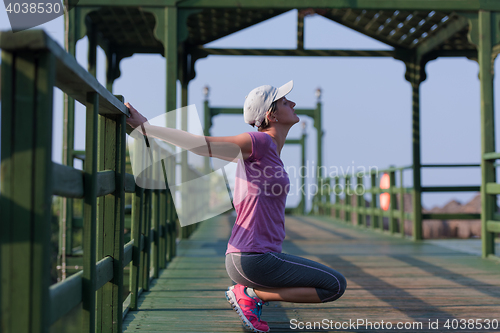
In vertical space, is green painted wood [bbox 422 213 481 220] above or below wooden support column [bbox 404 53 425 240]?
below

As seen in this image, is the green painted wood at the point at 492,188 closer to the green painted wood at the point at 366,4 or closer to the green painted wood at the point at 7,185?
the green painted wood at the point at 366,4

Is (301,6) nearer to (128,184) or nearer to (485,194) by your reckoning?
(485,194)

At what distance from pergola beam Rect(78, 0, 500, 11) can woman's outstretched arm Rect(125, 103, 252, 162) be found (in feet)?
11.7

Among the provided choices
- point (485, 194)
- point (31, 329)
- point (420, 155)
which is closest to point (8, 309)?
point (31, 329)

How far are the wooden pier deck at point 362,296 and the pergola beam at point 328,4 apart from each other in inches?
106

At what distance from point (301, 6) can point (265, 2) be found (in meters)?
0.39

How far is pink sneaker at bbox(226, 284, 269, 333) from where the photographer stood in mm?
2279

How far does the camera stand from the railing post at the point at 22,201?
119 centimetres

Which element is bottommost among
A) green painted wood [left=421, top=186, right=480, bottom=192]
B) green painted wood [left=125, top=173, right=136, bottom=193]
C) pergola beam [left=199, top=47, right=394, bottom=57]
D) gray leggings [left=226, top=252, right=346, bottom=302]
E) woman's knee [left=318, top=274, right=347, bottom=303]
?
woman's knee [left=318, top=274, right=347, bottom=303]

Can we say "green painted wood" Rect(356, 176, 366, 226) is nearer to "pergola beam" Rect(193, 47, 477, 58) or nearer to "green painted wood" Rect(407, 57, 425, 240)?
"green painted wood" Rect(407, 57, 425, 240)

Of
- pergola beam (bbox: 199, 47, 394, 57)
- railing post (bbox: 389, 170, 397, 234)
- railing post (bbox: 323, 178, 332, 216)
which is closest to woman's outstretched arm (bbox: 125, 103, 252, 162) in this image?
pergola beam (bbox: 199, 47, 394, 57)

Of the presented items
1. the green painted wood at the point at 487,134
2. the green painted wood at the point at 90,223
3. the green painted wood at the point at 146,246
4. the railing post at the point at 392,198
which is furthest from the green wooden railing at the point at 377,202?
the green painted wood at the point at 90,223

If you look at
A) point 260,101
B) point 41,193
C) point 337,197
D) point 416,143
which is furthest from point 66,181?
point 337,197

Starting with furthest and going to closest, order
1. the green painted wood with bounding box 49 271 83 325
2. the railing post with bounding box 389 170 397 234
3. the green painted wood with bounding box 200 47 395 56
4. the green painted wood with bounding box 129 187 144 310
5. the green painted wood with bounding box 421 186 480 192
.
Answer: the railing post with bounding box 389 170 397 234 → the green painted wood with bounding box 200 47 395 56 → the green painted wood with bounding box 421 186 480 192 → the green painted wood with bounding box 129 187 144 310 → the green painted wood with bounding box 49 271 83 325
